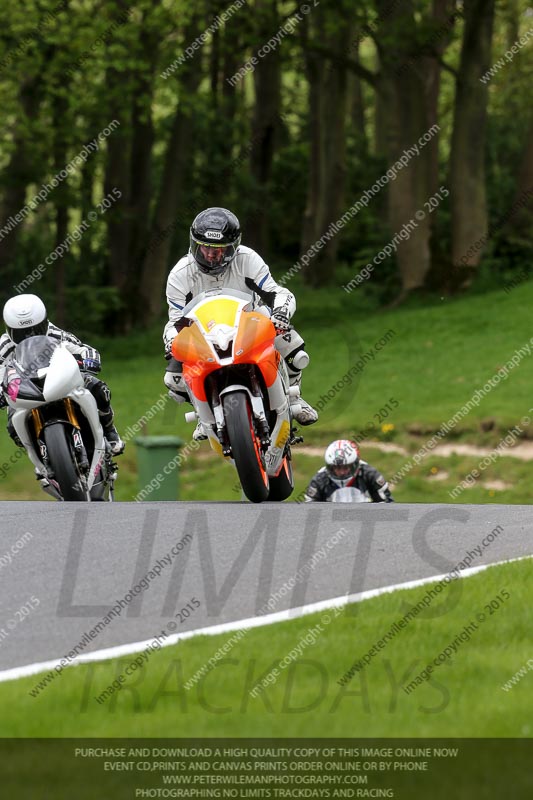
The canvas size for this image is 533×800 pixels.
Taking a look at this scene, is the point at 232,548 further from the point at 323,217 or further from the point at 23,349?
the point at 323,217

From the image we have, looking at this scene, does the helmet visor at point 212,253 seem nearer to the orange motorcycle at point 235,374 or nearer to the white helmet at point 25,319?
the orange motorcycle at point 235,374

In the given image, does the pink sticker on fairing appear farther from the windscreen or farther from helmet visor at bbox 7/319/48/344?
helmet visor at bbox 7/319/48/344

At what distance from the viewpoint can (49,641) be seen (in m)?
6.50

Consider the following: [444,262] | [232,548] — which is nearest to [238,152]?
[444,262]

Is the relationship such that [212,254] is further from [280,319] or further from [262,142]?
[262,142]

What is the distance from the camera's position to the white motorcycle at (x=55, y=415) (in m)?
11.3

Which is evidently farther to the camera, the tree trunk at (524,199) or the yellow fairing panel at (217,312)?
the tree trunk at (524,199)

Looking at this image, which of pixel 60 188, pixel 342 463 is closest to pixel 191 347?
pixel 342 463

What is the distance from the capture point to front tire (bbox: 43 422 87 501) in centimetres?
1115

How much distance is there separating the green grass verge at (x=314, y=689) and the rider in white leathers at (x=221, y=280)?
420cm

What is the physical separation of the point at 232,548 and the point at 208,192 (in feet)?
112

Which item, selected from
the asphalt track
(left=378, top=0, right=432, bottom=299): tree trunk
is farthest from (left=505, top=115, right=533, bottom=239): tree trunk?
the asphalt track

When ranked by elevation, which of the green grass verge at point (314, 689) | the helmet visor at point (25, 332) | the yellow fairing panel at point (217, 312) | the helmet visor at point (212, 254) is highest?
the helmet visor at point (212, 254)

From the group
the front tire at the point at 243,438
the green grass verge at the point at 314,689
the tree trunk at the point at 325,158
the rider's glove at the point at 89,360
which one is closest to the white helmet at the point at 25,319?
the rider's glove at the point at 89,360
